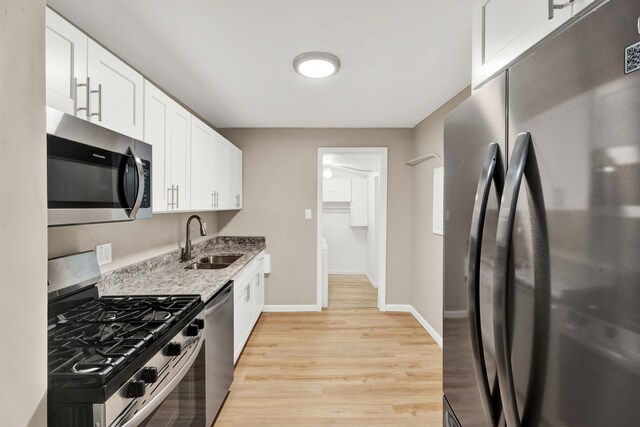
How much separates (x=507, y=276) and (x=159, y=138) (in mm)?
2060

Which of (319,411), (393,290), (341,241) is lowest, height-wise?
(319,411)

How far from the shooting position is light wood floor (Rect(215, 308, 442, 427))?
2111mm

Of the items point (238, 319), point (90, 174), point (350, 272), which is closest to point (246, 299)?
point (238, 319)

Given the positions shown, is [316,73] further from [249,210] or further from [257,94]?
[249,210]

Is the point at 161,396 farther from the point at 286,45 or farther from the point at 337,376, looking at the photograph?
the point at 286,45

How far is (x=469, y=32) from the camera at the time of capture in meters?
1.80

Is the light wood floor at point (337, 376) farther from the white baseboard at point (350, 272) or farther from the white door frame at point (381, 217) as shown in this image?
the white baseboard at point (350, 272)

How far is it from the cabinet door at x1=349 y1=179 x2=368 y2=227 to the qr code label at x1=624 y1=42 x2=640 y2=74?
5.92 m

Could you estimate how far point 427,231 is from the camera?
3.53 m

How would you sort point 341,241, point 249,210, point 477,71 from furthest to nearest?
point 341,241, point 249,210, point 477,71

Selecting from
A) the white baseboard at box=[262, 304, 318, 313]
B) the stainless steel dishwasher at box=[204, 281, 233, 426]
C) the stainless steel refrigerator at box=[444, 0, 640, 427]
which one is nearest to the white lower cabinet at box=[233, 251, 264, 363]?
the white baseboard at box=[262, 304, 318, 313]

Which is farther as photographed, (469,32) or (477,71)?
(469,32)

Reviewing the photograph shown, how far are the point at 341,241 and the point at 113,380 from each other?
577 cm

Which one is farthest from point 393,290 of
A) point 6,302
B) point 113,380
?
point 6,302
